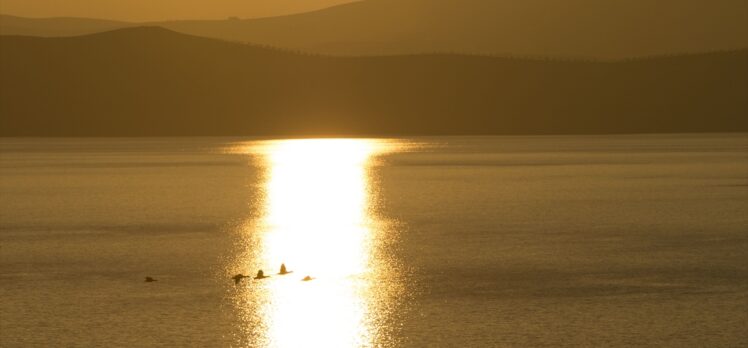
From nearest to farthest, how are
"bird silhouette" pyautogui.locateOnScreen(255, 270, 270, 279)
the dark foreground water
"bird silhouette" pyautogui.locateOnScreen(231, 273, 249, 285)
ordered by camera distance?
the dark foreground water, "bird silhouette" pyautogui.locateOnScreen(231, 273, 249, 285), "bird silhouette" pyautogui.locateOnScreen(255, 270, 270, 279)

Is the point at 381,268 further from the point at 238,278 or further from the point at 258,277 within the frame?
the point at 238,278

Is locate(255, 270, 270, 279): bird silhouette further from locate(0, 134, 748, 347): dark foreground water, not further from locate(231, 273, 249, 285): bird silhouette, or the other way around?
locate(0, 134, 748, 347): dark foreground water

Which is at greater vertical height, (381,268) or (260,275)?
(381,268)

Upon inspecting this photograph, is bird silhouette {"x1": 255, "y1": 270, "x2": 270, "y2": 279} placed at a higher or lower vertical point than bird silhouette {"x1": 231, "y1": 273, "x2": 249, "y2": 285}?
higher

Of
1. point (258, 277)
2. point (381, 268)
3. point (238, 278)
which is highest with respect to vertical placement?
point (381, 268)

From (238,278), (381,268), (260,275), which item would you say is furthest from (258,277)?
(381,268)

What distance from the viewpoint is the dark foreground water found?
15711 mm

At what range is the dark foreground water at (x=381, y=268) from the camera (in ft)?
51.5

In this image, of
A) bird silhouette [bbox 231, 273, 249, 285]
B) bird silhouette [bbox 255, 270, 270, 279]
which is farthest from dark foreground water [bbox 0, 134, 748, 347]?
bird silhouette [bbox 255, 270, 270, 279]

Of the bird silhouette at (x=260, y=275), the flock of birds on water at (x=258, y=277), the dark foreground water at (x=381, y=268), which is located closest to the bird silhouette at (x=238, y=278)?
the flock of birds on water at (x=258, y=277)

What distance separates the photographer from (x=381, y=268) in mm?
21562

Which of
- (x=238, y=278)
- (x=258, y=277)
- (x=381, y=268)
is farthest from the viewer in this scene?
(x=381, y=268)

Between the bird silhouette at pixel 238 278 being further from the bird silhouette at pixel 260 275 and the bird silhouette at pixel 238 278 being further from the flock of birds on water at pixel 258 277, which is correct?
the bird silhouette at pixel 260 275

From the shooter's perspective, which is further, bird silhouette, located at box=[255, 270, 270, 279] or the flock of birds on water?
bird silhouette, located at box=[255, 270, 270, 279]
